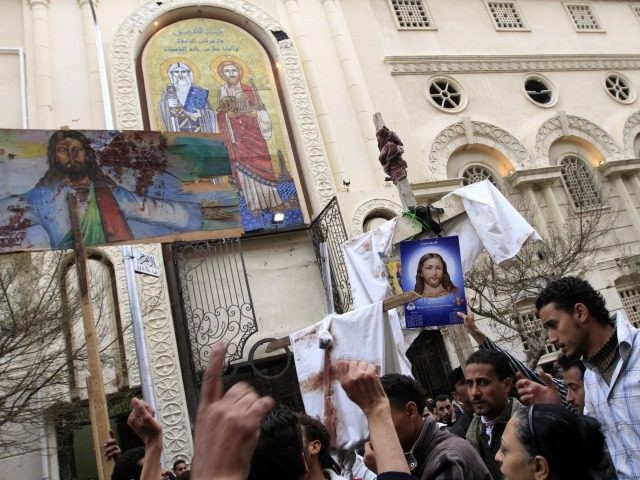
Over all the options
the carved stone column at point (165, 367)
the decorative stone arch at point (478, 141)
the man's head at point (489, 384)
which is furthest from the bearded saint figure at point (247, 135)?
the man's head at point (489, 384)

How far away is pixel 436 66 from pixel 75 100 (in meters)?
9.87

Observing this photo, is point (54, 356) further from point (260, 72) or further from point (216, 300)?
point (260, 72)

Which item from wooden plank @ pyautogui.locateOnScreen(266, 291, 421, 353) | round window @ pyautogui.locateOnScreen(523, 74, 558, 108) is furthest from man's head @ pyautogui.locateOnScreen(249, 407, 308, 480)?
round window @ pyautogui.locateOnScreen(523, 74, 558, 108)

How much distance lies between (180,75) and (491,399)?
11544mm

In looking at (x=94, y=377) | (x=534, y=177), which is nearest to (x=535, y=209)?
(x=534, y=177)

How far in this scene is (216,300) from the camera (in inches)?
424

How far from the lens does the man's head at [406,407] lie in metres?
2.62

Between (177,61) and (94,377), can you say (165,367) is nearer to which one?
(94,377)

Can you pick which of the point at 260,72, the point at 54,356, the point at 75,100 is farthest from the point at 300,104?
the point at 54,356

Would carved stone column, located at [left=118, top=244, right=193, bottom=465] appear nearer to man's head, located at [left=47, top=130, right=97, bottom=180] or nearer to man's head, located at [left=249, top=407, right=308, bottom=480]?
man's head, located at [left=47, top=130, right=97, bottom=180]

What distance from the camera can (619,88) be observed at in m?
16.6

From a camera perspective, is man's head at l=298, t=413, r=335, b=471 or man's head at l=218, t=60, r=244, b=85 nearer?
man's head at l=298, t=413, r=335, b=471

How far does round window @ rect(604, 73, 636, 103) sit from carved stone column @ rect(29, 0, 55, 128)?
16.0m

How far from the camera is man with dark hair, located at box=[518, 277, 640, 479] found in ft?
8.22
